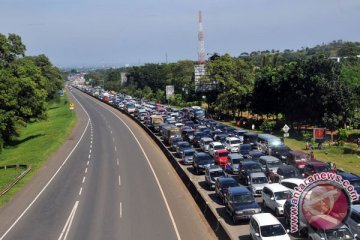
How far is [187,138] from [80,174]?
17869 millimetres

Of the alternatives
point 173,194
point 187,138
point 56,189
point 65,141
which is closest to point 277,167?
point 173,194

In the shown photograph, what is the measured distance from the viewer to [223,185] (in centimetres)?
3234

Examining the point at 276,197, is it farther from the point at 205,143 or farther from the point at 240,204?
the point at 205,143

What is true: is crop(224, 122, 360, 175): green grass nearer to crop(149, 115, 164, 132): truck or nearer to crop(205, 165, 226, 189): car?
crop(205, 165, 226, 189): car

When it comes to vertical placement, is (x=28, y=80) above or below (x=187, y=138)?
above

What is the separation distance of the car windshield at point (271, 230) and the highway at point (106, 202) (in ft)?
14.3

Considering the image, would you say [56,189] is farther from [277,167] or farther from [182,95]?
[182,95]

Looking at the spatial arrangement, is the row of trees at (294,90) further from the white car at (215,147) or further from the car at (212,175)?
the car at (212,175)

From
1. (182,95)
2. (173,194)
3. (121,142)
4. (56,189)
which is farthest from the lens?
(182,95)

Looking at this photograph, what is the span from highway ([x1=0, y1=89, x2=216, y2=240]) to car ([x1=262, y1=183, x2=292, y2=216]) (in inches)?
162

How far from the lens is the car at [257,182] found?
33.4 meters

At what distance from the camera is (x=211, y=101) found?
96.8 meters

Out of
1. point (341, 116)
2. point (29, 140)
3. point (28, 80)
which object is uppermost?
point (28, 80)

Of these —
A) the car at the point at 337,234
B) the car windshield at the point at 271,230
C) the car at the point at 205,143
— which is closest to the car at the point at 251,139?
the car at the point at 205,143
